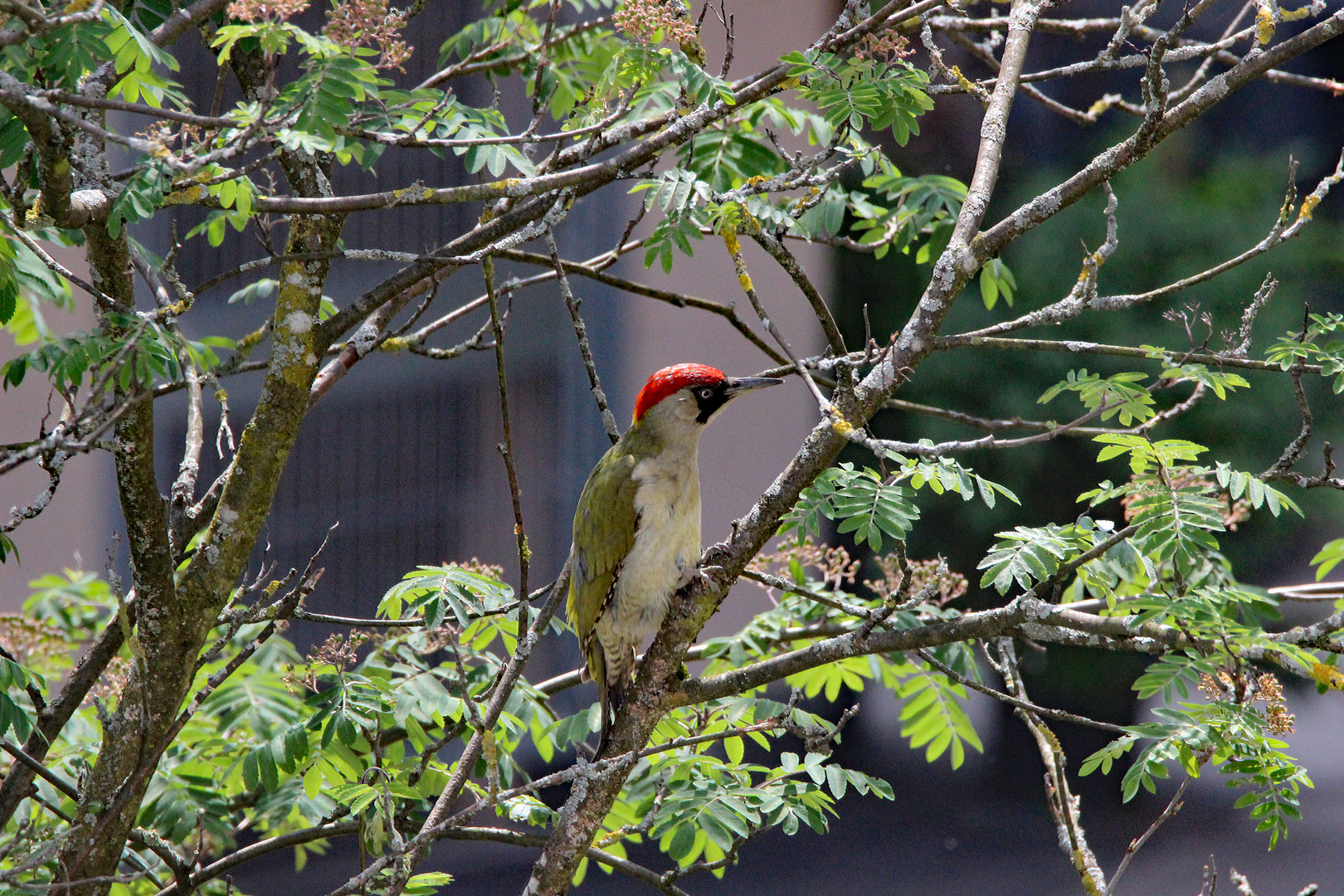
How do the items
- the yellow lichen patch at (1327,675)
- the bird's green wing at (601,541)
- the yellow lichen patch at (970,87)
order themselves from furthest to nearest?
the bird's green wing at (601,541) → the yellow lichen patch at (970,87) → the yellow lichen patch at (1327,675)

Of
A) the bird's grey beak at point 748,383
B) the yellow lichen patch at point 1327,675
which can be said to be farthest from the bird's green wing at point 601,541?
the yellow lichen patch at point 1327,675

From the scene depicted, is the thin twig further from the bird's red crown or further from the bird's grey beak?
the bird's red crown

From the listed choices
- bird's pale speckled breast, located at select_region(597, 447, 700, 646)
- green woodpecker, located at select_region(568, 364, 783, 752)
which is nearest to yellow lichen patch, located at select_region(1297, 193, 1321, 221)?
green woodpecker, located at select_region(568, 364, 783, 752)

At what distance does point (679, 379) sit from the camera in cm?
334

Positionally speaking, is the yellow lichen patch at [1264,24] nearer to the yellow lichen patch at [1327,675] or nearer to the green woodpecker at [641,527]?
the yellow lichen patch at [1327,675]

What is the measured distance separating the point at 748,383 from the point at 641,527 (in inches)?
21.1

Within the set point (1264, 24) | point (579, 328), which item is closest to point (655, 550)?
point (579, 328)

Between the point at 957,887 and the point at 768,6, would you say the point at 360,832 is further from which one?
the point at 768,6

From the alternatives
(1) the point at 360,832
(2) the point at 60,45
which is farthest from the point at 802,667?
(2) the point at 60,45

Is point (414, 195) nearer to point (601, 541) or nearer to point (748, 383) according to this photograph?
point (748, 383)

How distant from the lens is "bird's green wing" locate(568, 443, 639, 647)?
10.8 feet

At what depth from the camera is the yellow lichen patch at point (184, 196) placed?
2.10m

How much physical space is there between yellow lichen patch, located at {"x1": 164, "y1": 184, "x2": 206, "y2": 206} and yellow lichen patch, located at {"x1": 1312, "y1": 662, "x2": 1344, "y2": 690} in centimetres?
251

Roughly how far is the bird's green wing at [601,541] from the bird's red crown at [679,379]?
210mm
